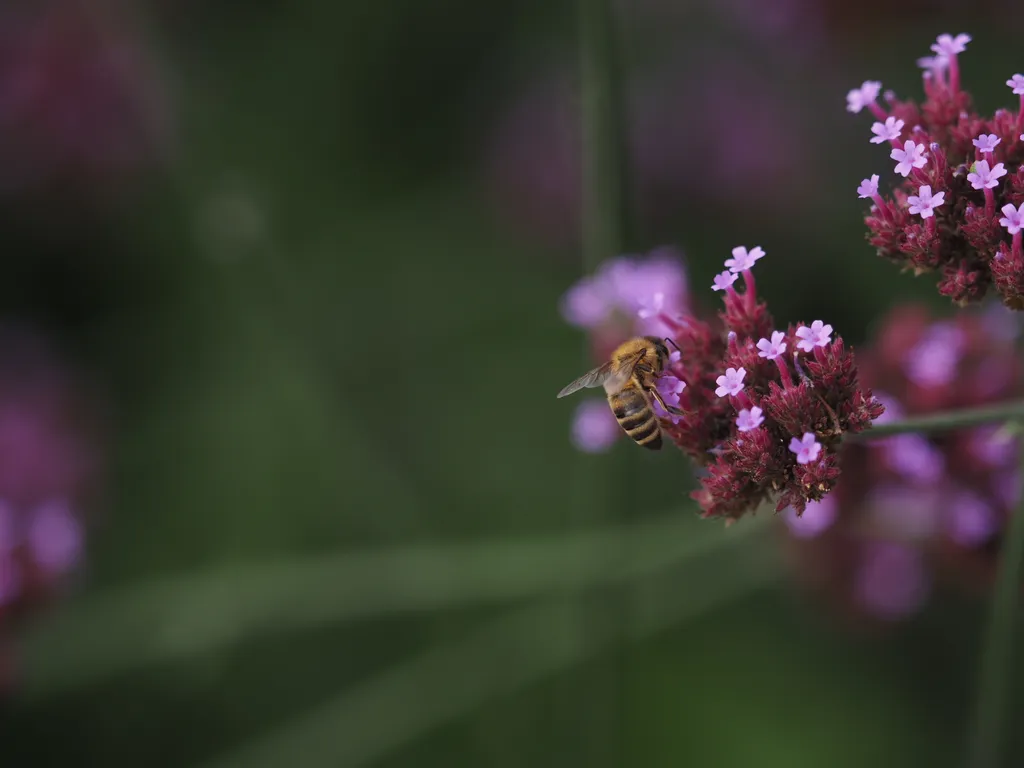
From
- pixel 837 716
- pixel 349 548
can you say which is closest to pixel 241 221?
pixel 349 548

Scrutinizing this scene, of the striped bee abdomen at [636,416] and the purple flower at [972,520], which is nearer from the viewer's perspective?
the striped bee abdomen at [636,416]

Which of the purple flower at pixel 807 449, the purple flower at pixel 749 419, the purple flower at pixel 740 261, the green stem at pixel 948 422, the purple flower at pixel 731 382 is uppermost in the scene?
the purple flower at pixel 740 261

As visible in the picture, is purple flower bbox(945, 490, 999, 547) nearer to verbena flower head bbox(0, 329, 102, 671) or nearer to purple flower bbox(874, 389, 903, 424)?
purple flower bbox(874, 389, 903, 424)

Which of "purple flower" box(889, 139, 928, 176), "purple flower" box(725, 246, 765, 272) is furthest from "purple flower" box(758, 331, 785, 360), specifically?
"purple flower" box(889, 139, 928, 176)

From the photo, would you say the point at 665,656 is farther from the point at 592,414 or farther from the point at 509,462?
the point at 592,414

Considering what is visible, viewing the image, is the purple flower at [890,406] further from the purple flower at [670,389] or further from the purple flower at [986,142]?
the purple flower at [986,142]

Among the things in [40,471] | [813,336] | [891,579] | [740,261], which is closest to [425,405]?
[40,471]

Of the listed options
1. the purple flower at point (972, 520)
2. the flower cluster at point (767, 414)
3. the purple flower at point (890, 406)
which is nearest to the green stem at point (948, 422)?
the flower cluster at point (767, 414)
